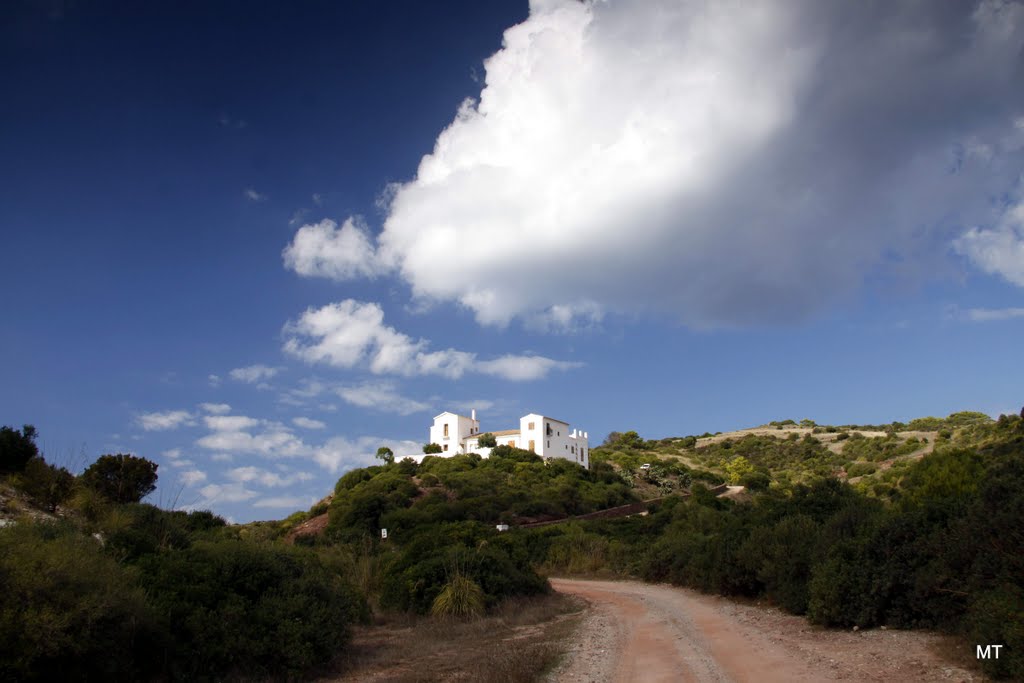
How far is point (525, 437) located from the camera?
75438 millimetres

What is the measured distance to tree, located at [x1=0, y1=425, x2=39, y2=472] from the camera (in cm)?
1900

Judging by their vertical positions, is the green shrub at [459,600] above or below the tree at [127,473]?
below

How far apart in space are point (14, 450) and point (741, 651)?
63.5ft

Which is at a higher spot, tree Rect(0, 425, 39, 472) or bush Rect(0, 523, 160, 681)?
tree Rect(0, 425, 39, 472)

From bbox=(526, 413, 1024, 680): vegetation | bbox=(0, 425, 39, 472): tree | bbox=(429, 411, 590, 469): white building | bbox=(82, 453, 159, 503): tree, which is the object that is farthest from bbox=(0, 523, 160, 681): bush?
bbox=(429, 411, 590, 469): white building

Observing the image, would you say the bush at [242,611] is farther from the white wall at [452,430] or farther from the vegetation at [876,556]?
the white wall at [452,430]

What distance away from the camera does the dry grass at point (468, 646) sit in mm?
8773

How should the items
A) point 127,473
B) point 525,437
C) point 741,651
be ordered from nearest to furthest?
point 741,651
point 127,473
point 525,437

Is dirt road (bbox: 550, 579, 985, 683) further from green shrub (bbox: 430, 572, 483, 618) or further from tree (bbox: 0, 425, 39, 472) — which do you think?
tree (bbox: 0, 425, 39, 472)

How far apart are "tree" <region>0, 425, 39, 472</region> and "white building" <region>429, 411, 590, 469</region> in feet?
180

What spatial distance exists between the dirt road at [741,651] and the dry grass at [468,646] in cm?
49

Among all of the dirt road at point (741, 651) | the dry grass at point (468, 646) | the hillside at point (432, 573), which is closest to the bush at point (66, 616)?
the hillside at point (432, 573)

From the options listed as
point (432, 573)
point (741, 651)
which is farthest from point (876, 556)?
point (432, 573)

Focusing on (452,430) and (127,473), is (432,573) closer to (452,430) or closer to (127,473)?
(127,473)
